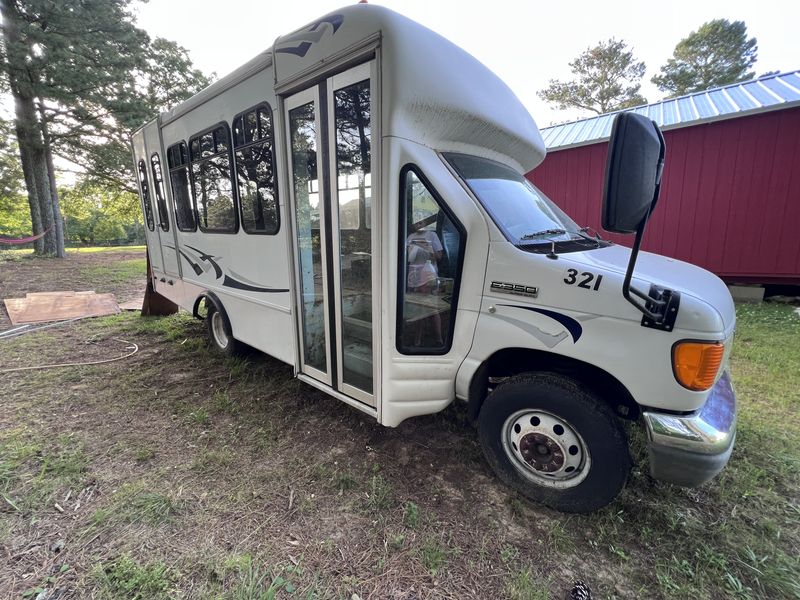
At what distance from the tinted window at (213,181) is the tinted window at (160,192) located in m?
1.01

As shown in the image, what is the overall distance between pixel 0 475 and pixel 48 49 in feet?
49.6

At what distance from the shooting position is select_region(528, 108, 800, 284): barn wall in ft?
22.2

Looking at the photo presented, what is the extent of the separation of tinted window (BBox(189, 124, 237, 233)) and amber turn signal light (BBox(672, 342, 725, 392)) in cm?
360

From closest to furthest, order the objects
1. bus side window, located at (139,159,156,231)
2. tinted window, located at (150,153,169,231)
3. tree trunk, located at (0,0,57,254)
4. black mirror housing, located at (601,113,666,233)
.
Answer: black mirror housing, located at (601,113,666,233) < tinted window, located at (150,153,169,231) < bus side window, located at (139,159,156,231) < tree trunk, located at (0,0,57,254)

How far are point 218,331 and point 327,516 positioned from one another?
3.15 metres

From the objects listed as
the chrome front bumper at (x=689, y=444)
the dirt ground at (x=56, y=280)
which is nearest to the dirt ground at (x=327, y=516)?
the chrome front bumper at (x=689, y=444)

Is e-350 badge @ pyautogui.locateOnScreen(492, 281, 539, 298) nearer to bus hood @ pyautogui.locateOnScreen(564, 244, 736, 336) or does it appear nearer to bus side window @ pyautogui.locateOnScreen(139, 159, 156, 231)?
bus hood @ pyautogui.locateOnScreen(564, 244, 736, 336)

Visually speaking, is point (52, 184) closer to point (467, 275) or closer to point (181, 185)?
point (181, 185)

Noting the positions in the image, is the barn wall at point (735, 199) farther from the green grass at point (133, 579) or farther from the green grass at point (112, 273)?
the green grass at point (112, 273)

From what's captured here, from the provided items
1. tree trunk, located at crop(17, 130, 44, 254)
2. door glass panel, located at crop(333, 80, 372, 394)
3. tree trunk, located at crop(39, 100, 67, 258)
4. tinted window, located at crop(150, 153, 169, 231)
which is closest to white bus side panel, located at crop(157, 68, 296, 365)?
tinted window, located at crop(150, 153, 169, 231)

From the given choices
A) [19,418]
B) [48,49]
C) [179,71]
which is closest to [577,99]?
[179,71]

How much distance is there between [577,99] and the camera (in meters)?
24.0

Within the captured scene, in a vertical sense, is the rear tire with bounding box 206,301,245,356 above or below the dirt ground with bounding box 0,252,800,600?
above

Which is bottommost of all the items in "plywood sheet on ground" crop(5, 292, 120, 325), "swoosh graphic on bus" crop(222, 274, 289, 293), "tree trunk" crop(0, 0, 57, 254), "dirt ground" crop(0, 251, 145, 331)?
"plywood sheet on ground" crop(5, 292, 120, 325)
